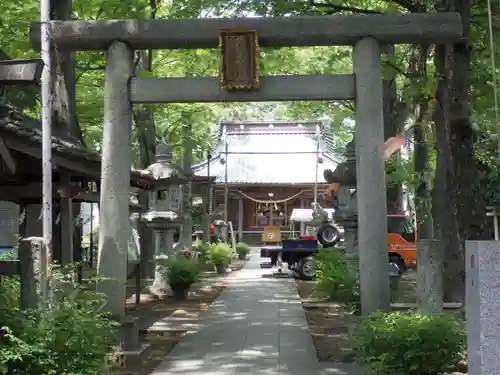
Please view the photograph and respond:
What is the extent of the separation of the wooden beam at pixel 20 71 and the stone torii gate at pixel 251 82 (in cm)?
289

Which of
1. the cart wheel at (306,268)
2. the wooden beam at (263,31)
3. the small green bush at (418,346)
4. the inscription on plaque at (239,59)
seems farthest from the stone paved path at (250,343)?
the cart wheel at (306,268)

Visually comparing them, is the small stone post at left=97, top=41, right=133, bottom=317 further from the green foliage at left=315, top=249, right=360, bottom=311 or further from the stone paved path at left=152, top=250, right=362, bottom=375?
the green foliage at left=315, top=249, right=360, bottom=311

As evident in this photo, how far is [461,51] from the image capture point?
10.5 m

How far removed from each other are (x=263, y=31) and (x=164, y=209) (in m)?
9.64

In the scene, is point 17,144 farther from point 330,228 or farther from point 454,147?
point 330,228

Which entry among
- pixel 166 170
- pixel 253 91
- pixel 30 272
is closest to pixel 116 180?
pixel 253 91

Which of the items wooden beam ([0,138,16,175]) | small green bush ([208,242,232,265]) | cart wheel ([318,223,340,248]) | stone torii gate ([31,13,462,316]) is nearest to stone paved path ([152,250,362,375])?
stone torii gate ([31,13,462,316])

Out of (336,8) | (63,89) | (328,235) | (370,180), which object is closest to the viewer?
(370,180)

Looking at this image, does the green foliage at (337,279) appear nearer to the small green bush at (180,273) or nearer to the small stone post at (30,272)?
the small green bush at (180,273)

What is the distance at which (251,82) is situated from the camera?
9.48 meters

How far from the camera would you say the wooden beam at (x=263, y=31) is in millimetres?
9312

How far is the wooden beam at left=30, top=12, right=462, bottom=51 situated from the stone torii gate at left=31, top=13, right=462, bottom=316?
0.01 meters

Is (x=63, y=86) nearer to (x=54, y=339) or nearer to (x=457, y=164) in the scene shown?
(x=457, y=164)

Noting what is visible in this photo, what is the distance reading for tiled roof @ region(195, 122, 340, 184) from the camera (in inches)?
1563
